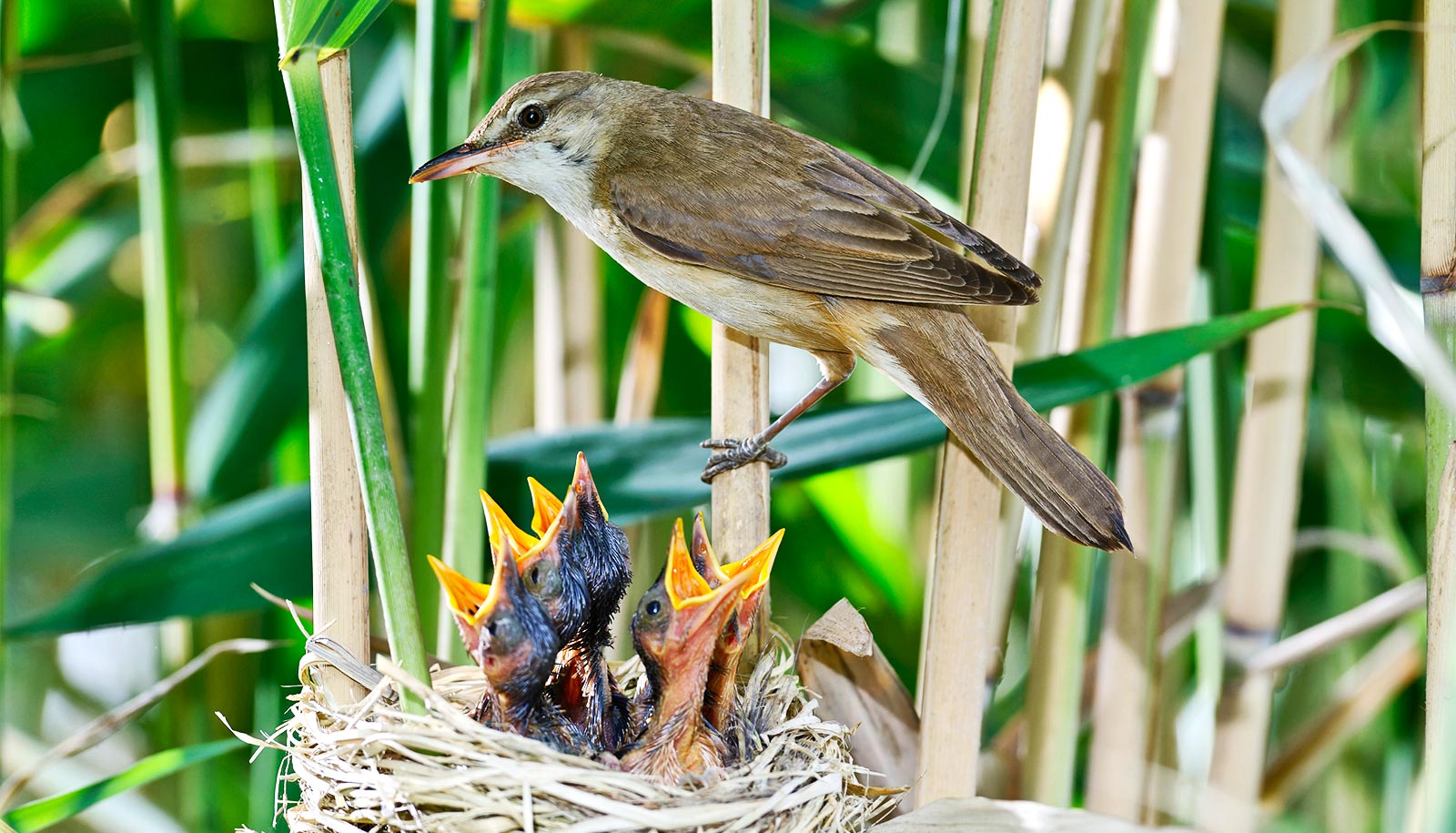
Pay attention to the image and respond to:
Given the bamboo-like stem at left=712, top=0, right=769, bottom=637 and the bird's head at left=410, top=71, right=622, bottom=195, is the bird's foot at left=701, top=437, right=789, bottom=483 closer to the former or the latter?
the bamboo-like stem at left=712, top=0, right=769, bottom=637

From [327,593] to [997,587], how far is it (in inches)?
30.4

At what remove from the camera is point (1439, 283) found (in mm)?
1010

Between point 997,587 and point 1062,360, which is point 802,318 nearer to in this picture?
point 1062,360

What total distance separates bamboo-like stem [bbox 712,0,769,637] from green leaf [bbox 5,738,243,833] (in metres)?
0.51

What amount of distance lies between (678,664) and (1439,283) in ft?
2.50

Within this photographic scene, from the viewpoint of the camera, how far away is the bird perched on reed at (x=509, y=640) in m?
1.07

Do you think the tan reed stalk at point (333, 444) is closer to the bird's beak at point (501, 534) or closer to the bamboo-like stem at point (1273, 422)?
the bird's beak at point (501, 534)

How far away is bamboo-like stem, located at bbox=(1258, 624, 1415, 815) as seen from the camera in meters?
1.77

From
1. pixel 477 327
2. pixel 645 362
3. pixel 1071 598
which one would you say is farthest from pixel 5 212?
pixel 1071 598

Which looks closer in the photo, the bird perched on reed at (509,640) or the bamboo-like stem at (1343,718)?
the bird perched on reed at (509,640)

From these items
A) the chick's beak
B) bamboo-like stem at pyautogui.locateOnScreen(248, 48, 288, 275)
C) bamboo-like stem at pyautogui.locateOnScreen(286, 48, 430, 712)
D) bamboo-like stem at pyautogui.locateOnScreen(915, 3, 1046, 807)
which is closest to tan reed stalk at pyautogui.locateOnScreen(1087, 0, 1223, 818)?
bamboo-like stem at pyautogui.locateOnScreen(915, 3, 1046, 807)

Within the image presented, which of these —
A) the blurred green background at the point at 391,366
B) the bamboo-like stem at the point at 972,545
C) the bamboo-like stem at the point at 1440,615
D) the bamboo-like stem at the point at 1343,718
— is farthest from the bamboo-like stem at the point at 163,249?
the bamboo-like stem at the point at 1343,718

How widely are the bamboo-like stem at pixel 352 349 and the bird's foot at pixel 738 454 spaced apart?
34 centimetres

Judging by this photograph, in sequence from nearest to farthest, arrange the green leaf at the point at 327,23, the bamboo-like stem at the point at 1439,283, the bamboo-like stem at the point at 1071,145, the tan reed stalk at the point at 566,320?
the green leaf at the point at 327,23 → the bamboo-like stem at the point at 1439,283 → the bamboo-like stem at the point at 1071,145 → the tan reed stalk at the point at 566,320
